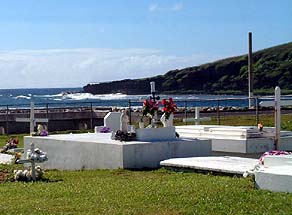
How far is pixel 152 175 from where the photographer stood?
14.0 meters

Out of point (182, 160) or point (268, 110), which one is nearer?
point (182, 160)

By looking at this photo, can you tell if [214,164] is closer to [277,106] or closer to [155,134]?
[155,134]

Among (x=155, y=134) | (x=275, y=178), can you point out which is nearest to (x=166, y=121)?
(x=155, y=134)

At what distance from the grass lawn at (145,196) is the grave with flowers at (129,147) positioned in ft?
6.93

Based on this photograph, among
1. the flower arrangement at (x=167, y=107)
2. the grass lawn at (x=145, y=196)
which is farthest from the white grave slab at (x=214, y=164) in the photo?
Answer: the flower arrangement at (x=167, y=107)

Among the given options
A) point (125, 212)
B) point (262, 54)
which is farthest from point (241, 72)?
point (125, 212)

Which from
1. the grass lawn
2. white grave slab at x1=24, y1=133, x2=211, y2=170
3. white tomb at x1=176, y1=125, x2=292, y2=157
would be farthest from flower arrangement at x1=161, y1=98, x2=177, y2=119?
the grass lawn

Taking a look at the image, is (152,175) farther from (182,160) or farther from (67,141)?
(67,141)

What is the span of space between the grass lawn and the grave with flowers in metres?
2.11

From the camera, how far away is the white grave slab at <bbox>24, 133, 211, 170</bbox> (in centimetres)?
1550

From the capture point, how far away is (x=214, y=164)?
13.9 meters

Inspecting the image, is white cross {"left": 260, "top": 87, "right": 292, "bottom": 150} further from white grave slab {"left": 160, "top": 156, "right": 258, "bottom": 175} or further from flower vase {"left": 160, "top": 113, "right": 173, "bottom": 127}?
flower vase {"left": 160, "top": 113, "right": 173, "bottom": 127}

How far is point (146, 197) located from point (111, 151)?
5.71 m

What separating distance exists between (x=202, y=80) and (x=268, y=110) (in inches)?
4274
